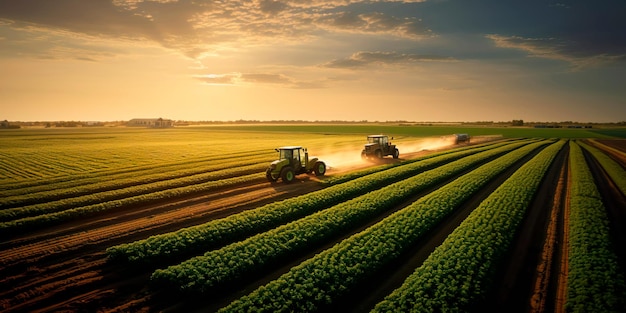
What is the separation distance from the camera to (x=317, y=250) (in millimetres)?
12586

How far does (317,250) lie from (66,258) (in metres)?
9.25

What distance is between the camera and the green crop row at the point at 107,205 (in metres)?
15.3

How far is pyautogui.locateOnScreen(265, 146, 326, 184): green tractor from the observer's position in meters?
24.5

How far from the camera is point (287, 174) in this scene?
24.5 meters

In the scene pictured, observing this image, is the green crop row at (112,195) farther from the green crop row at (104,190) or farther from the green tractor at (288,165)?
the green tractor at (288,165)

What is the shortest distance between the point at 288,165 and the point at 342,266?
1494cm

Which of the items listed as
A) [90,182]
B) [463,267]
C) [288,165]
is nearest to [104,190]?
[90,182]

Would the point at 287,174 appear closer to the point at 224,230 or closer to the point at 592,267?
the point at 224,230

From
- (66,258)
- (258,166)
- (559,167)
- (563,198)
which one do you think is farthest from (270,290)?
(559,167)

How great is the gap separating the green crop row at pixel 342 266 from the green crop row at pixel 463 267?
1.26 metres

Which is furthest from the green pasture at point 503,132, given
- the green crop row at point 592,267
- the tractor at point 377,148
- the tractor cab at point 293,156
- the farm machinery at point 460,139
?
the green crop row at point 592,267

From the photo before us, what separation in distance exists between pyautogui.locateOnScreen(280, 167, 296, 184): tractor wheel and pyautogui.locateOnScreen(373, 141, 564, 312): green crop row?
42.2 ft

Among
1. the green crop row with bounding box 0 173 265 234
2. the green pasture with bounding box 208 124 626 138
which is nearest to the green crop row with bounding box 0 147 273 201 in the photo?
the green crop row with bounding box 0 173 265 234

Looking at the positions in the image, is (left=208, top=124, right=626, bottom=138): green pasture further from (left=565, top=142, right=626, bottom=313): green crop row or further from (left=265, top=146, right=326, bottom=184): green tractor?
(left=565, top=142, right=626, bottom=313): green crop row
